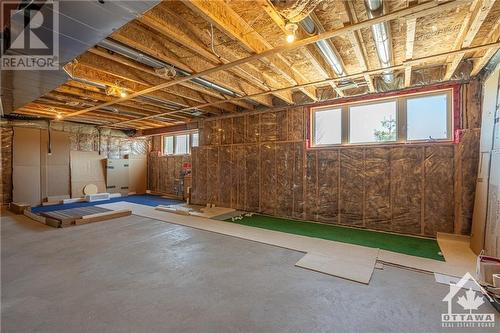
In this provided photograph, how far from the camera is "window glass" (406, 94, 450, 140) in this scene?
3889mm

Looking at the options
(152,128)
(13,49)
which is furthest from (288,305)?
(152,128)

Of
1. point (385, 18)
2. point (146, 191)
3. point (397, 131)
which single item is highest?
point (385, 18)

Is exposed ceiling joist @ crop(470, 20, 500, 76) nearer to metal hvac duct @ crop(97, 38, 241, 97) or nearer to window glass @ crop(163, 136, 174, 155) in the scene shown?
metal hvac duct @ crop(97, 38, 241, 97)

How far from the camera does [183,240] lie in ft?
12.0

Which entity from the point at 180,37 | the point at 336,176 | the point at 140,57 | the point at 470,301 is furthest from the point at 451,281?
the point at 140,57

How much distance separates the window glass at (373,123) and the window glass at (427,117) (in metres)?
0.26

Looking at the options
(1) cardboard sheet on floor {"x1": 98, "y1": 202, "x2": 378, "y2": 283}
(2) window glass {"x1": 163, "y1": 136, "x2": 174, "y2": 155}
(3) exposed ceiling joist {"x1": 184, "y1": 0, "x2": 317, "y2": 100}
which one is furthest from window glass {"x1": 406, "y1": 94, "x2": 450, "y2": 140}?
(2) window glass {"x1": 163, "y1": 136, "x2": 174, "y2": 155}

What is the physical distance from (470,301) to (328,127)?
143 inches

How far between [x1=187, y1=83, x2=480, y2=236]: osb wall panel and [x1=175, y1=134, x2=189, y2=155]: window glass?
81.6 inches

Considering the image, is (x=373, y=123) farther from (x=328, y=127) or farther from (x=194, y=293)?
(x=194, y=293)

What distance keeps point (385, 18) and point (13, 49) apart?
3.56 m

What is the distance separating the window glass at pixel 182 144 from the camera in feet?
28.7

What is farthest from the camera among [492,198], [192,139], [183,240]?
[192,139]

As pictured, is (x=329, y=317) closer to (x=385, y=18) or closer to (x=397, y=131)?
(x=385, y=18)
